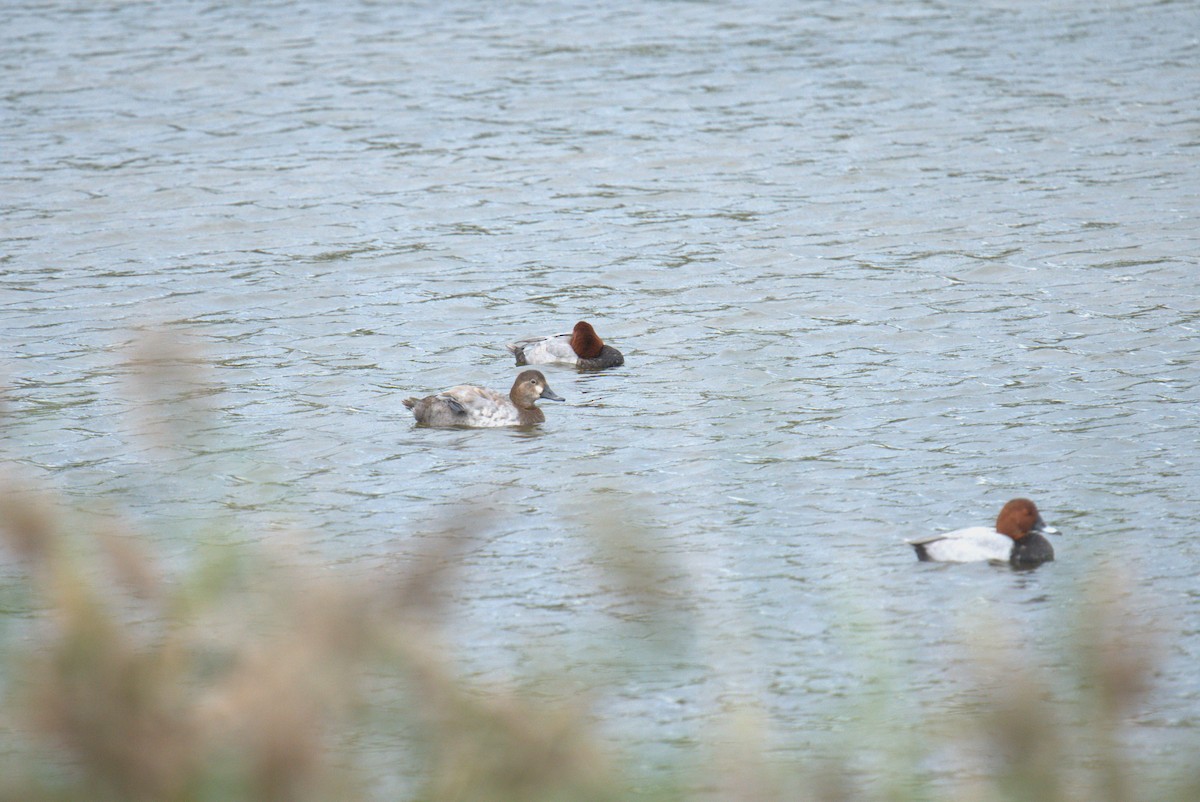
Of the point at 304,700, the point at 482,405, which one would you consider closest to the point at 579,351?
the point at 482,405

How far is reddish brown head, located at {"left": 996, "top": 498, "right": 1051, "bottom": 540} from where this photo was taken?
26.0 feet

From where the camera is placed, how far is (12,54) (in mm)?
23859

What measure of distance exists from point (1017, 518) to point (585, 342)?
4431 millimetres

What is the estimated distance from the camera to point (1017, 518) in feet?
26.0

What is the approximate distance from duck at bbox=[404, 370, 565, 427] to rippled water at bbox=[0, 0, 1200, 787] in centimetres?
16

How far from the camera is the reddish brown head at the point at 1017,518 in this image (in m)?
7.92

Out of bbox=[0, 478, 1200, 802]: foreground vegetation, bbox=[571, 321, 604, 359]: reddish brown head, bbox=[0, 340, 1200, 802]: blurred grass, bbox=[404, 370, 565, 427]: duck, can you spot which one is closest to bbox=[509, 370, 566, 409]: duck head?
bbox=[404, 370, 565, 427]: duck

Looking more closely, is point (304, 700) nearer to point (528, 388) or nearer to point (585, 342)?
point (528, 388)

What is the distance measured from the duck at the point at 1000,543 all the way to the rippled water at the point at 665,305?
9cm

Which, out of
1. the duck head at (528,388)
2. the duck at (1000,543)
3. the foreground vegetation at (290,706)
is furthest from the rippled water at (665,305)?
the foreground vegetation at (290,706)

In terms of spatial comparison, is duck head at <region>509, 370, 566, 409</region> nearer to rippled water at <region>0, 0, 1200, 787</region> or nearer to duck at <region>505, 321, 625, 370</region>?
rippled water at <region>0, 0, 1200, 787</region>

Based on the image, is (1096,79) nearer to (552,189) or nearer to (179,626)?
(552,189)

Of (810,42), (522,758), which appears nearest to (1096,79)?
(810,42)

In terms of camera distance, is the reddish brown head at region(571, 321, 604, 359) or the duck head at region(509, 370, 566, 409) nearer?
the duck head at region(509, 370, 566, 409)
